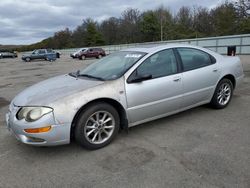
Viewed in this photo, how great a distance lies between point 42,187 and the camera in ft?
8.37

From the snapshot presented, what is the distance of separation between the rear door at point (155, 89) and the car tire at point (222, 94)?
1104 mm

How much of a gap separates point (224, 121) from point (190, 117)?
606 millimetres

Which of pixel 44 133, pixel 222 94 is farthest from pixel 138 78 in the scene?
pixel 222 94

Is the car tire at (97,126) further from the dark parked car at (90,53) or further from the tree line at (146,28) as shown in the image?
the tree line at (146,28)

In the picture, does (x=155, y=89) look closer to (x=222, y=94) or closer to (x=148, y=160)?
(x=148, y=160)

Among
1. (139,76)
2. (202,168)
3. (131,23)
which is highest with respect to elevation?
(131,23)

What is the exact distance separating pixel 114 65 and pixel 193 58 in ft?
4.97

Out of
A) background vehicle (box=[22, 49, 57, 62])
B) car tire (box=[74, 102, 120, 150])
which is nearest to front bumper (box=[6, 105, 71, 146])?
car tire (box=[74, 102, 120, 150])

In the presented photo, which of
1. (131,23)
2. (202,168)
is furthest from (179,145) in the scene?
(131,23)

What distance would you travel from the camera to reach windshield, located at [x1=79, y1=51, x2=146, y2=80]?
12.2ft

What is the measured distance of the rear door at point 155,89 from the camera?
11.7ft

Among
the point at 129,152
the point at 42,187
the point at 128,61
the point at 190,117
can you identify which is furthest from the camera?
the point at 190,117

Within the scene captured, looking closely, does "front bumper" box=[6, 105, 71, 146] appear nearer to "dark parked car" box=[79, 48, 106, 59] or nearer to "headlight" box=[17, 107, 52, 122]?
"headlight" box=[17, 107, 52, 122]

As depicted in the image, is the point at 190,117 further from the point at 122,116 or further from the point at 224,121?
the point at 122,116
